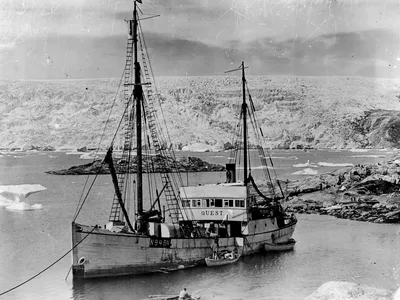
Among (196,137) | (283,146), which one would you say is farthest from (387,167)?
(283,146)

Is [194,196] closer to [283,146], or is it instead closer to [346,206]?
[346,206]

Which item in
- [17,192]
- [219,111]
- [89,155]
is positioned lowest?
[17,192]

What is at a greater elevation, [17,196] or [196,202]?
[196,202]

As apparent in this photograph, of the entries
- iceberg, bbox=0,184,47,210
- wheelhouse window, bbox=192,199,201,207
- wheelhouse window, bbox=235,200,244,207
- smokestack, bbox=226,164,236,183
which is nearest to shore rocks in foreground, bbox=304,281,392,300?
wheelhouse window, bbox=235,200,244,207

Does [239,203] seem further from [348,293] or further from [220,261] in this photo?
[348,293]

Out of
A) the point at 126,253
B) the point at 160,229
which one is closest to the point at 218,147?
the point at 160,229
